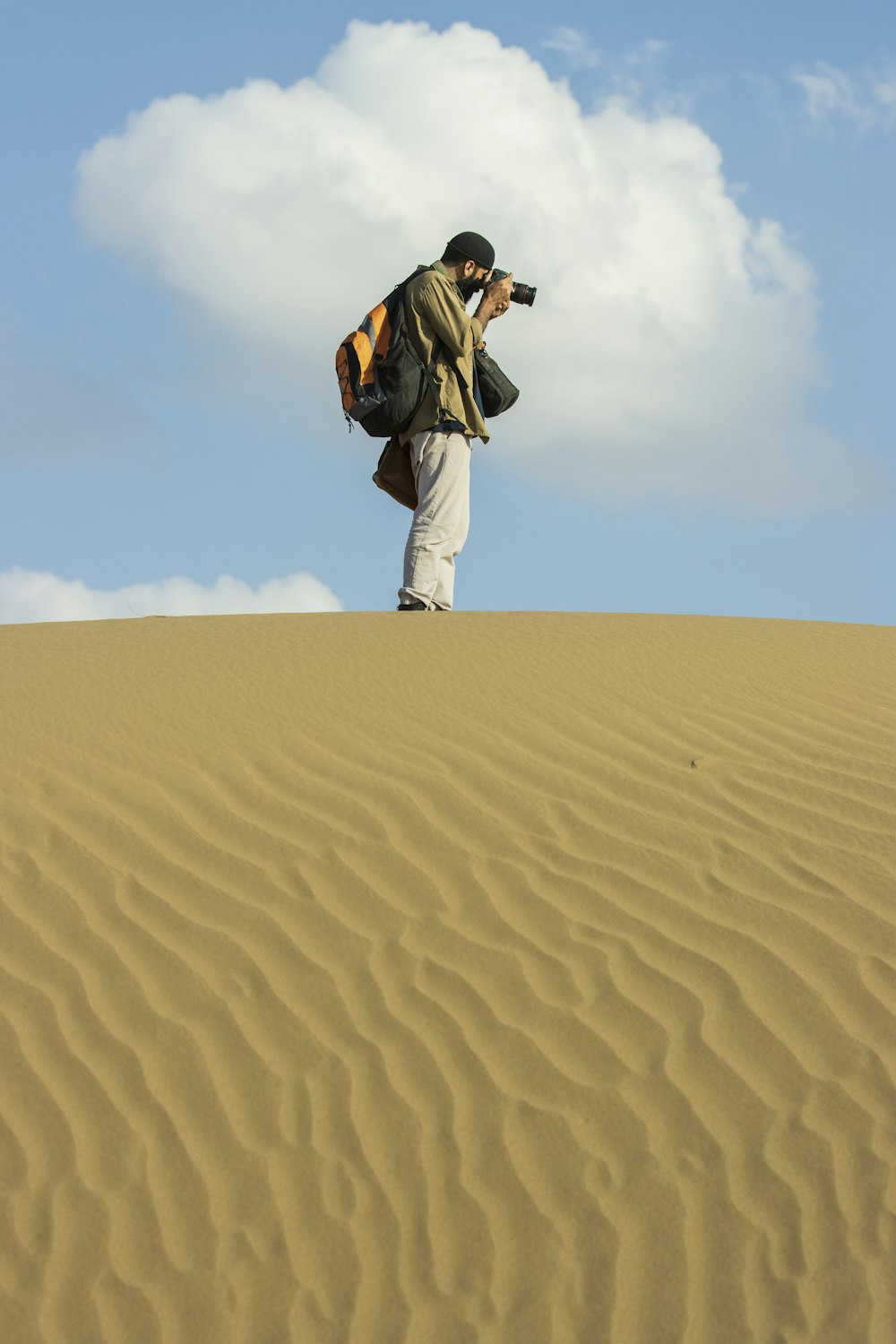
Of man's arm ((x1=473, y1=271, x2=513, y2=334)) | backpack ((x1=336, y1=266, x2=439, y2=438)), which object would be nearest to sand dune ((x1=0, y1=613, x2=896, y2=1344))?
backpack ((x1=336, y1=266, x2=439, y2=438))

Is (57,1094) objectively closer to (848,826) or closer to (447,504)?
(848,826)

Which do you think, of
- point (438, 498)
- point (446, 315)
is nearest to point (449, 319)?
point (446, 315)

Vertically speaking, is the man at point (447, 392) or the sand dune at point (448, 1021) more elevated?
the man at point (447, 392)

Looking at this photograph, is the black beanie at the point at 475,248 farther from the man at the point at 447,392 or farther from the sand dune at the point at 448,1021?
the sand dune at the point at 448,1021

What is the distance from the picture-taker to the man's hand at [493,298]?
313 inches

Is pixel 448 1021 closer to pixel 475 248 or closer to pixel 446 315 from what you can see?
pixel 446 315

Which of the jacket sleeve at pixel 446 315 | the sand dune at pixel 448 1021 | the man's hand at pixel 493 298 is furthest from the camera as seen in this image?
the man's hand at pixel 493 298

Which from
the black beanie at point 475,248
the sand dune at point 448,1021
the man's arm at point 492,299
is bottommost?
the sand dune at point 448,1021

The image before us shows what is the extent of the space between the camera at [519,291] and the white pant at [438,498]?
938 millimetres

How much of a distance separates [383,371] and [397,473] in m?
0.72

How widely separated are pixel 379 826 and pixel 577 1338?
222 centimetres

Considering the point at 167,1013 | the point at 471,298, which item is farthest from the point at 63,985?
the point at 471,298

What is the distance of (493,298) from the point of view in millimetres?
7953

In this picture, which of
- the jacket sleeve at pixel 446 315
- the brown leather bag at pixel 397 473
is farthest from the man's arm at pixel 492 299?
the brown leather bag at pixel 397 473
